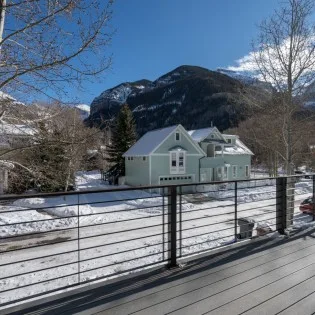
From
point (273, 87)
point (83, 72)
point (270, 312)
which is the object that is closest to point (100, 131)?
point (83, 72)

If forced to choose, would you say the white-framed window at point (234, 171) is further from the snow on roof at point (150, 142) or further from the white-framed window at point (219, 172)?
the snow on roof at point (150, 142)

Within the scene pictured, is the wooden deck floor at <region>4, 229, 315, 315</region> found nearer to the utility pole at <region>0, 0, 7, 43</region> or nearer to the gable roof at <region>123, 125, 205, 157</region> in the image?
the utility pole at <region>0, 0, 7, 43</region>

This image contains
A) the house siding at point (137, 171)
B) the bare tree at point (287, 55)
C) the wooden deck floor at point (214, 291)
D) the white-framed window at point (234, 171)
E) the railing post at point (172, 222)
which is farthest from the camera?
the white-framed window at point (234, 171)

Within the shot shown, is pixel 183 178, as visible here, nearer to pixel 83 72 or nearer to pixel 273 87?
pixel 273 87

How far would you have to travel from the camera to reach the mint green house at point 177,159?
70.9 ft

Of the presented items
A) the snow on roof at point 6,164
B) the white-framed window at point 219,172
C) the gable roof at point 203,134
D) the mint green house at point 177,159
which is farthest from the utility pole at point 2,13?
the gable roof at point 203,134

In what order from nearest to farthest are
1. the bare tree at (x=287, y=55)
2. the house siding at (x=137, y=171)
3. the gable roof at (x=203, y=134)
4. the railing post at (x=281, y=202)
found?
the railing post at (x=281, y=202), the bare tree at (x=287, y=55), the house siding at (x=137, y=171), the gable roof at (x=203, y=134)

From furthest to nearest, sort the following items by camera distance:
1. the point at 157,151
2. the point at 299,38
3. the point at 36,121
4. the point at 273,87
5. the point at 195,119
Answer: the point at 195,119 → the point at 157,151 → the point at 273,87 → the point at 299,38 → the point at 36,121

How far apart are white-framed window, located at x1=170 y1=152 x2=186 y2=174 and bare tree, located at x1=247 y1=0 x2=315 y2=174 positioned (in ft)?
41.8

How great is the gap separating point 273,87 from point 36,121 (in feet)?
24.3

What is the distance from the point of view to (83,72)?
486 cm

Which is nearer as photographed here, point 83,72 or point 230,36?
point 83,72

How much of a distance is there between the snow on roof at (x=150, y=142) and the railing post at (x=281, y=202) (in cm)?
1689

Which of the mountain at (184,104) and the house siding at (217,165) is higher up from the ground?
the mountain at (184,104)
